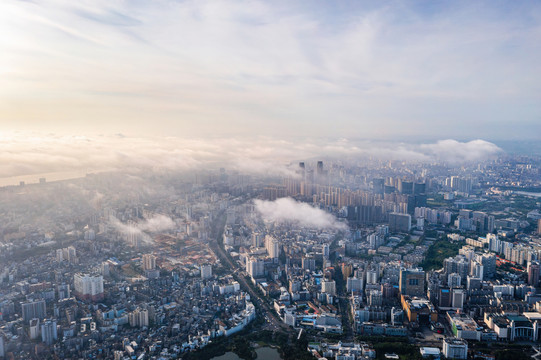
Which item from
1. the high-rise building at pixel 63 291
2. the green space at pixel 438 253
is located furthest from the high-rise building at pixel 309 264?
the high-rise building at pixel 63 291

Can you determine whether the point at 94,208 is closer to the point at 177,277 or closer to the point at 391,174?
the point at 177,277

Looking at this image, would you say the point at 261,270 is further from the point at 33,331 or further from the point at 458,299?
the point at 33,331

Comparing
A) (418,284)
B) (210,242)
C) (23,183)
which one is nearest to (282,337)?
(418,284)

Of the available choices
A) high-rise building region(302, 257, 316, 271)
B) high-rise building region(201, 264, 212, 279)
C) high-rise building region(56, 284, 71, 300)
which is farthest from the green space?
high-rise building region(56, 284, 71, 300)

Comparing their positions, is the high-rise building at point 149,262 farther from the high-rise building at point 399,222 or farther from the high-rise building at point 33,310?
the high-rise building at point 399,222

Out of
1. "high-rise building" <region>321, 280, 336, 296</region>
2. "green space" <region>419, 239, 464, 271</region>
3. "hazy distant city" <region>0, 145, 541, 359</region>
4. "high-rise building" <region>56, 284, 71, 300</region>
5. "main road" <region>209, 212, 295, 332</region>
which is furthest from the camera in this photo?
"green space" <region>419, 239, 464, 271</region>

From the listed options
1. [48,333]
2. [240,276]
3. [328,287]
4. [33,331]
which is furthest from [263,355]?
[33,331]

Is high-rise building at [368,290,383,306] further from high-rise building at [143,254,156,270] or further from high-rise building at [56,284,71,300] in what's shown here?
high-rise building at [56,284,71,300]
